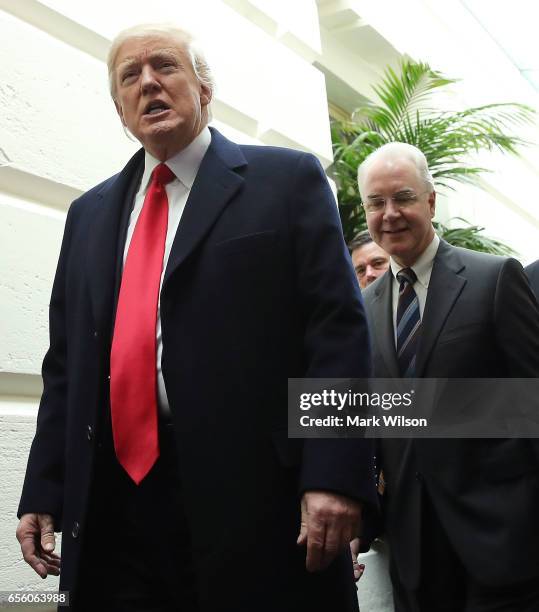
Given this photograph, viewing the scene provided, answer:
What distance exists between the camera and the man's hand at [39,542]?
1.77m

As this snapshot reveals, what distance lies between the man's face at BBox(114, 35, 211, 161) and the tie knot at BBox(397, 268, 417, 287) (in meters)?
0.90

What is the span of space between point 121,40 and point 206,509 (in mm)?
1179

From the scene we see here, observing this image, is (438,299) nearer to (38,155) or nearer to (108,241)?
(108,241)

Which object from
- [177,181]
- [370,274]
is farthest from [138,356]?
[370,274]

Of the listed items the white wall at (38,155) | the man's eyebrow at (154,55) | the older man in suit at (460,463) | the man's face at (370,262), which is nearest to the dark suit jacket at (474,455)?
the older man in suit at (460,463)

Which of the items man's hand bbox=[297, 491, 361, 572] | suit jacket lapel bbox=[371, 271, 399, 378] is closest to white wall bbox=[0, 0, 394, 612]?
suit jacket lapel bbox=[371, 271, 399, 378]

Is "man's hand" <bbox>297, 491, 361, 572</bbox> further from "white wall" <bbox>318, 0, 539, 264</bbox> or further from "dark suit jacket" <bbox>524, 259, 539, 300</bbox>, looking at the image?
"white wall" <bbox>318, 0, 539, 264</bbox>

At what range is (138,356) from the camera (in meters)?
1.67

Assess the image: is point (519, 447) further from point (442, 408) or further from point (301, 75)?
point (301, 75)

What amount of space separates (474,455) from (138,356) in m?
1.06

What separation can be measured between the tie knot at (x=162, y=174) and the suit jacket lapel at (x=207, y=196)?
10 cm

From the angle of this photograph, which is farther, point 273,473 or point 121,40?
point 121,40

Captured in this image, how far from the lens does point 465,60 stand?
8078mm

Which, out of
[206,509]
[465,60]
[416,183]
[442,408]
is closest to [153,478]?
[206,509]
